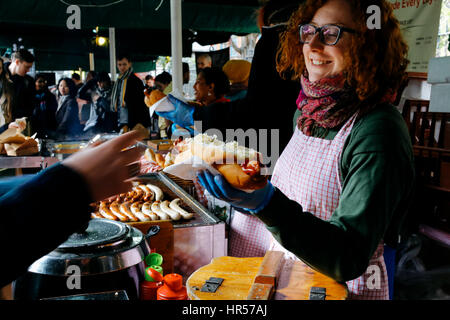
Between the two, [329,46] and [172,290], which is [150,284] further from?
[329,46]

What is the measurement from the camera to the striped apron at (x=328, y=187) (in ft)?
4.92

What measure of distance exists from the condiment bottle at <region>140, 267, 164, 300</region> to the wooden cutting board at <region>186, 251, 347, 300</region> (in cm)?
24

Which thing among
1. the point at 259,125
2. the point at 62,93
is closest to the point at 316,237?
the point at 259,125

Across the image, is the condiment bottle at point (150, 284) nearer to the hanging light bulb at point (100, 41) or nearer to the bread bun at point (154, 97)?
the bread bun at point (154, 97)

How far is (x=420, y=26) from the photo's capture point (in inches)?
149

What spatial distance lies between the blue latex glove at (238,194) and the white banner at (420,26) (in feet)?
10.6

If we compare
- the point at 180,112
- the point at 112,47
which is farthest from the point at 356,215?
the point at 112,47

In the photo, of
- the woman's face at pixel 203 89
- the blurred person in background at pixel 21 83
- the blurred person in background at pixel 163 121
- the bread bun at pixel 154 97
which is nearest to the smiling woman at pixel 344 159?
the bread bun at pixel 154 97

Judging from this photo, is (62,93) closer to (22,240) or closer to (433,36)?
(433,36)

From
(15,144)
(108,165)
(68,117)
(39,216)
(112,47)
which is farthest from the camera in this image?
(112,47)

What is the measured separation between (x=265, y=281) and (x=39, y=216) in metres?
0.91

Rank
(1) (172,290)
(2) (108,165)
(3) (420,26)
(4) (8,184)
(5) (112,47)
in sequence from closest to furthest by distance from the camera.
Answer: (2) (108,165), (4) (8,184), (1) (172,290), (3) (420,26), (5) (112,47)

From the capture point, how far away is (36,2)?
4.85 meters

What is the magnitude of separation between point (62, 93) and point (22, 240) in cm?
837
